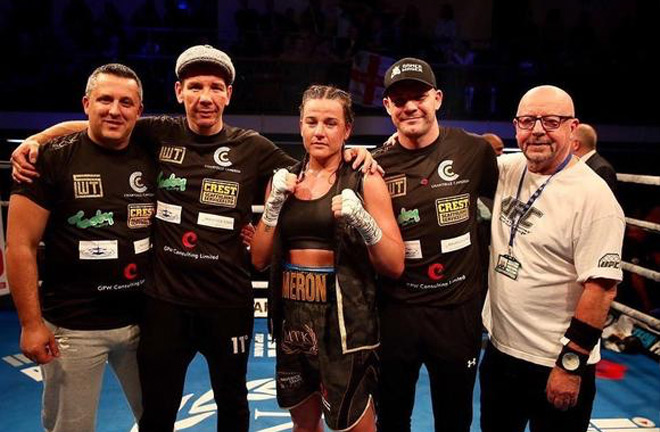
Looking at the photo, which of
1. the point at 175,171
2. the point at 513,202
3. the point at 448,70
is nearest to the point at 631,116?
the point at 448,70

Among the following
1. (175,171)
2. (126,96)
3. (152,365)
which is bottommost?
(152,365)

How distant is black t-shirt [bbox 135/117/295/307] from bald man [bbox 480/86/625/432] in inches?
39.1

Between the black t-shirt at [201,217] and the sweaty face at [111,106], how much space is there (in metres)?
0.18

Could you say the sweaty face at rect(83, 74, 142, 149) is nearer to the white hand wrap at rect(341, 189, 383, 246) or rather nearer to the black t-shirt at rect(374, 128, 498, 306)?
the white hand wrap at rect(341, 189, 383, 246)

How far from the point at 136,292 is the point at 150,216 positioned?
0.97 ft

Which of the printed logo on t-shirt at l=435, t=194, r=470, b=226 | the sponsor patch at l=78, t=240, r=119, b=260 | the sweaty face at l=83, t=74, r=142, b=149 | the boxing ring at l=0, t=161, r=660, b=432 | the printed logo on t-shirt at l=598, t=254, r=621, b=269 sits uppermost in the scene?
the sweaty face at l=83, t=74, r=142, b=149

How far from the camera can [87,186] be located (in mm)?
1969

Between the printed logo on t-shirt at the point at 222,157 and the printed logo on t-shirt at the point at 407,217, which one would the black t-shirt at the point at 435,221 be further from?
the printed logo on t-shirt at the point at 222,157

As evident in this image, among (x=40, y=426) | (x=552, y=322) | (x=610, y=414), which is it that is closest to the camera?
(x=552, y=322)

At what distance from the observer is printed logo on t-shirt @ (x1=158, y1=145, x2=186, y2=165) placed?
6.87 ft

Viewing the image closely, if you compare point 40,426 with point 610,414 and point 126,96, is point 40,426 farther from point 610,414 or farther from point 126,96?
point 610,414

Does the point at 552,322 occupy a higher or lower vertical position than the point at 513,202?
lower

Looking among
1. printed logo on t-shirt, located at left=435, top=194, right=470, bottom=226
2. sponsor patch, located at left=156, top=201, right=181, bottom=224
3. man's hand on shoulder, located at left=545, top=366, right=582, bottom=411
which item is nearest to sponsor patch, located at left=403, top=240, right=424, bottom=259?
printed logo on t-shirt, located at left=435, top=194, right=470, bottom=226

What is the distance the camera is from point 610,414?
123 inches
